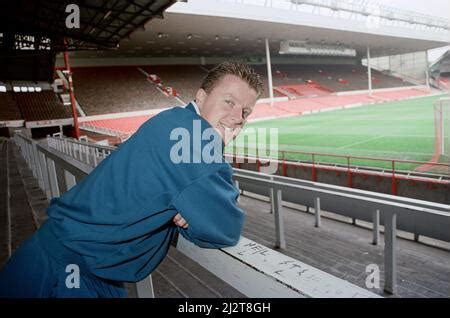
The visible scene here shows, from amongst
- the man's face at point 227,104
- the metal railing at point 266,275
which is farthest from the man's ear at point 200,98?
the metal railing at point 266,275

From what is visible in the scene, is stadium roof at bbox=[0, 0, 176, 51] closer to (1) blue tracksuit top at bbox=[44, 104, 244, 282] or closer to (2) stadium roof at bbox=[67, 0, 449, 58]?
(2) stadium roof at bbox=[67, 0, 449, 58]

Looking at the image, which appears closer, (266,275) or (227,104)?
(266,275)

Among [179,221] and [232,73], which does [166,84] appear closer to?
[232,73]

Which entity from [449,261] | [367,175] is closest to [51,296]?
[449,261]

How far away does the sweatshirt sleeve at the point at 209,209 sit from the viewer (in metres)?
0.89

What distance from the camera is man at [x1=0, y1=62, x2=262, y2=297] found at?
0.91 meters

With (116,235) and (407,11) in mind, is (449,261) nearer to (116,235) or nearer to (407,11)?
(116,235)

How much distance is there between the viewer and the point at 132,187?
0.96 metres

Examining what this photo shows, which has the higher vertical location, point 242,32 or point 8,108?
point 242,32

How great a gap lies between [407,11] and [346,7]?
698 inches

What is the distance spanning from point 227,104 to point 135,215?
626 millimetres

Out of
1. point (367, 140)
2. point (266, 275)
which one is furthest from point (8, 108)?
point (266, 275)

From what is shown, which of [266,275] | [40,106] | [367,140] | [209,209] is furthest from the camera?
[40,106]

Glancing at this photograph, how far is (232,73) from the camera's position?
139cm
